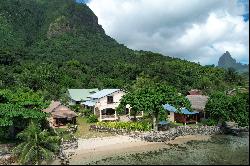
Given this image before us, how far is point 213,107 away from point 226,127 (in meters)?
3.48

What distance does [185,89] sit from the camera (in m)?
104

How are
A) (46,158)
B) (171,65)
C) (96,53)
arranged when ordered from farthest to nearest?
(96,53)
(171,65)
(46,158)

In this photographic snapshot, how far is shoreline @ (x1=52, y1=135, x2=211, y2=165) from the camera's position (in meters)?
35.9

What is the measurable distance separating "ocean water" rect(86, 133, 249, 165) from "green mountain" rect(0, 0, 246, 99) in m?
32.5

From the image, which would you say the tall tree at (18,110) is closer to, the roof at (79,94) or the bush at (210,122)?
the bush at (210,122)

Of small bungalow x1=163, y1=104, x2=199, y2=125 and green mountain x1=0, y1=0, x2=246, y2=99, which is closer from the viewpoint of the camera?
small bungalow x1=163, y1=104, x2=199, y2=125

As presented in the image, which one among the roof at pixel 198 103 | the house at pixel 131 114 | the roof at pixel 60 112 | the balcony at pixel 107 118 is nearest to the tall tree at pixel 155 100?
the roof at pixel 198 103

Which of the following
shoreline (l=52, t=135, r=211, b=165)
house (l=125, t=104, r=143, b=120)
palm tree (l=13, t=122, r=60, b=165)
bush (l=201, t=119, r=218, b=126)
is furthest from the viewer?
house (l=125, t=104, r=143, b=120)

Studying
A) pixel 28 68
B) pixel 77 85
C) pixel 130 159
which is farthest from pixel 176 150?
pixel 28 68

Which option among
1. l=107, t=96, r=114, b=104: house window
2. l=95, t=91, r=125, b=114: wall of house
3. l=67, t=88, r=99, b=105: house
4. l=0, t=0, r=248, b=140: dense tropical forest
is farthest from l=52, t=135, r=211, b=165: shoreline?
l=67, t=88, r=99, b=105: house

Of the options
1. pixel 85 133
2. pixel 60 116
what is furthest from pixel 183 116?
pixel 60 116

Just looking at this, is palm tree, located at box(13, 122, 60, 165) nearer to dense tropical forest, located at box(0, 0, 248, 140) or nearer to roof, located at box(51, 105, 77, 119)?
dense tropical forest, located at box(0, 0, 248, 140)

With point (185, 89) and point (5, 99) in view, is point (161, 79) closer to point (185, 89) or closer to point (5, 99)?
point (185, 89)

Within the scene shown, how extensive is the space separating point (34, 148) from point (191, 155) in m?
15.8
